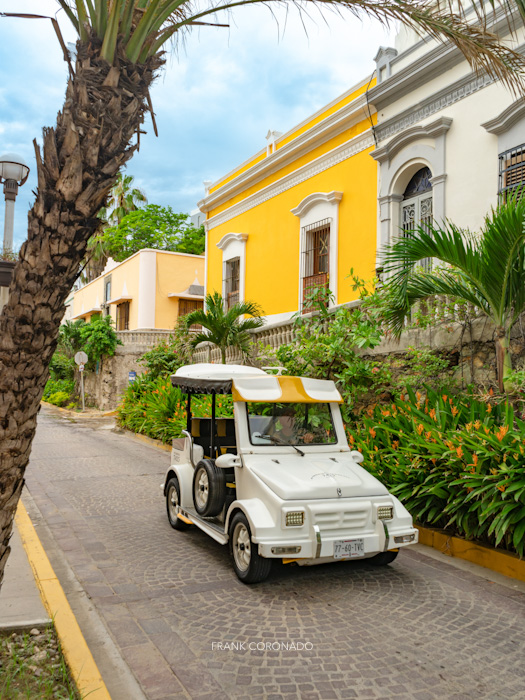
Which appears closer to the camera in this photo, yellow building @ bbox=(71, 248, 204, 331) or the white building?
the white building

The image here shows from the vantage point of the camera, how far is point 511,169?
9.74 m

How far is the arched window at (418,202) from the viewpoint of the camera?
38.3 feet

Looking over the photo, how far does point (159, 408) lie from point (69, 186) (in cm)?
1225

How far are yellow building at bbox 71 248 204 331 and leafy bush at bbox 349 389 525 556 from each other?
2297cm

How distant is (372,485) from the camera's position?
539 cm

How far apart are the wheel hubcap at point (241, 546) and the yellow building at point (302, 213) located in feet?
24.6

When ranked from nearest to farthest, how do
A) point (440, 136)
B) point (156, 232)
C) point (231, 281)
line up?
point (440, 136) < point (231, 281) < point (156, 232)

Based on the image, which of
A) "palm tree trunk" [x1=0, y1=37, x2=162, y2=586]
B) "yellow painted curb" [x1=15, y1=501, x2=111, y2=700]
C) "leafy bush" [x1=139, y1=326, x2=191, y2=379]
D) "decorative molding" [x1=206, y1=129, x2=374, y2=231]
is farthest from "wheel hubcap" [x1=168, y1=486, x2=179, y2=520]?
"leafy bush" [x1=139, y1=326, x2=191, y2=379]

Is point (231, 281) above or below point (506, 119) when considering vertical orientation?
below

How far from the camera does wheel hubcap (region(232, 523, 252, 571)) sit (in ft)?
16.8

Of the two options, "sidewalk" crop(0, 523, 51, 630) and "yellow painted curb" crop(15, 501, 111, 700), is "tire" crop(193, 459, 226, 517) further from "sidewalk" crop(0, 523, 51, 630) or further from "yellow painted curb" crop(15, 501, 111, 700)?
"sidewalk" crop(0, 523, 51, 630)

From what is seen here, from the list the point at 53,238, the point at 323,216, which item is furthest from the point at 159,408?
the point at 53,238

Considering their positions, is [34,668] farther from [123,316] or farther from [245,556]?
[123,316]

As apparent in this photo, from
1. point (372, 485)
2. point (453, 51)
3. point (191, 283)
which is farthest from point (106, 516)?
point (191, 283)
